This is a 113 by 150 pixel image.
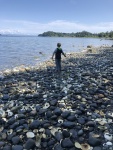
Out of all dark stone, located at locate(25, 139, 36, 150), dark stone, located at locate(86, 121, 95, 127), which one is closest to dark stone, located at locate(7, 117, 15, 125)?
dark stone, located at locate(25, 139, 36, 150)

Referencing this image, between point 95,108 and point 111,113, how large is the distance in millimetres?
705

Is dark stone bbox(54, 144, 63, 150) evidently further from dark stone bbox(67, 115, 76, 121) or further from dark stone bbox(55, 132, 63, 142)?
dark stone bbox(67, 115, 76, 121)

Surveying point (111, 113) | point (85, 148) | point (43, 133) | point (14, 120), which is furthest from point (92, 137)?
point (14, 120)

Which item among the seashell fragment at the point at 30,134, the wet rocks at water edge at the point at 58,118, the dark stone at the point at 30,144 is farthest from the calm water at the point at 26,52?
the dark stone at the point at 30,144

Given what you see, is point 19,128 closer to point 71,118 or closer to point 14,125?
point 14,125

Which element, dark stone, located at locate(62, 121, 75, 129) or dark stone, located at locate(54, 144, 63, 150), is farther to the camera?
dark stone, located at locate(62, 121, 75, 129)

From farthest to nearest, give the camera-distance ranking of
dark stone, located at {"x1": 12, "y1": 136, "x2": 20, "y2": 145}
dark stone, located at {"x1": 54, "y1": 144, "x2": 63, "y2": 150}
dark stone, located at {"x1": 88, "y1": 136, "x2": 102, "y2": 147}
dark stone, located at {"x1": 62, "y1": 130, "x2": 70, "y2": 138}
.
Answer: dark stone, located at {"x1": 62, "y1": 130, "x2": 70, "y2": 138} → dark stone, located at {"x1": 12, "y1": 136, "x2": 20, "y2": 145} → dark stone, located at {"x1": 88, "y1": 136, "x2": 102, "y2": 147} → dark stone, located at {"x1": 54, "y1": 144, "x2": 63, "y2": 150}

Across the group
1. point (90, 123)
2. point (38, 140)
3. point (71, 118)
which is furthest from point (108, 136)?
point (38, 140)

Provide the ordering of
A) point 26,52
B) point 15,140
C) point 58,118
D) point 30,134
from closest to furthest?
point 15,140 < point 30,134 < point 58,118 < point 26,52

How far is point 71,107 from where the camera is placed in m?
8.30

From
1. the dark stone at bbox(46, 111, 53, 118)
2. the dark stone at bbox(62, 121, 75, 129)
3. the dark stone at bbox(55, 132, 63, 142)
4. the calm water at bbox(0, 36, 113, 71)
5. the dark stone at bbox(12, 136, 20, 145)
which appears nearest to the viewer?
the dark stone at bbox(12, 136, 20, 145)

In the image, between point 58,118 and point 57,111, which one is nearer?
point 58,118

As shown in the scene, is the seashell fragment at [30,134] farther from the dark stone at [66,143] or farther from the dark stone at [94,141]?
the dark stone at [94,141]

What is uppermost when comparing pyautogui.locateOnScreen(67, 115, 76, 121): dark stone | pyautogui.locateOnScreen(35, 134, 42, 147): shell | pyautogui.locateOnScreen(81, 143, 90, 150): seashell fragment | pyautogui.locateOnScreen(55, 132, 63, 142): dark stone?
pyautogui.locateOnScreen(67, 115, 76, 121): dark stone
